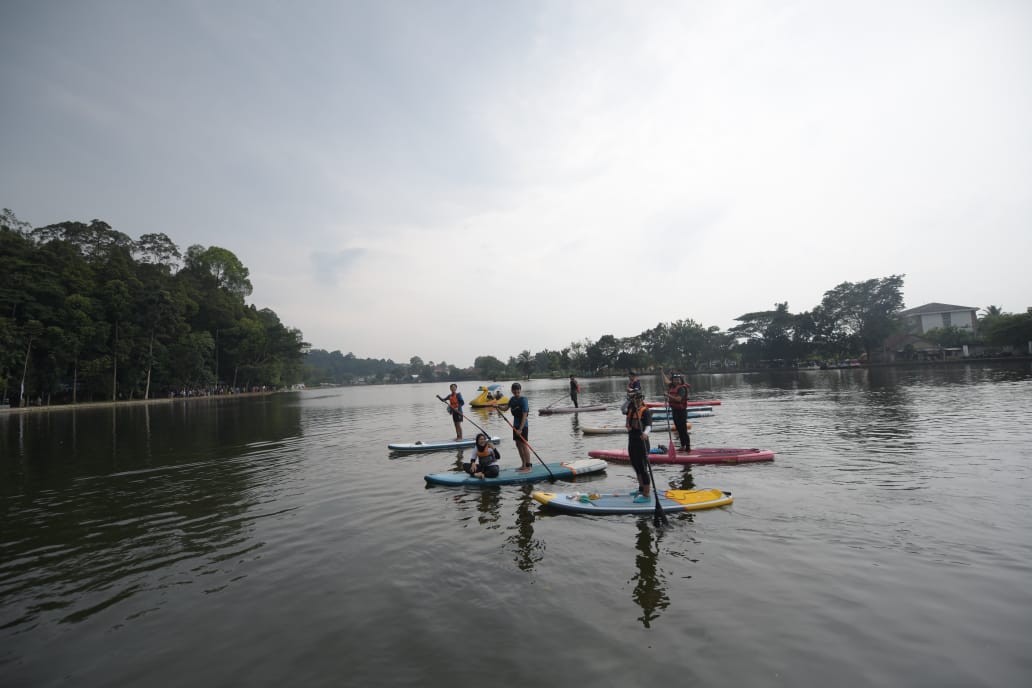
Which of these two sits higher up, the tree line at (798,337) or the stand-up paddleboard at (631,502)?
the tree line at (798,337)

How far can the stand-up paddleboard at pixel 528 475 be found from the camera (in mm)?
11633

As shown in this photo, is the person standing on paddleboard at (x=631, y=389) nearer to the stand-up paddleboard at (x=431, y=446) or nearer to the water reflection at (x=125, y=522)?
the stand-up paddleboard at (x=431, y=446)

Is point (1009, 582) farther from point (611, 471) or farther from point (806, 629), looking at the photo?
point (611, 471)

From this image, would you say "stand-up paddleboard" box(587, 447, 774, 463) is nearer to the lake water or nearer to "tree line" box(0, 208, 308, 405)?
the lake water

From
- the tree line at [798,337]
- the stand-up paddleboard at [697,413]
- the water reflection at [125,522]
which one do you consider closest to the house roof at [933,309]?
the tree line at [798,337]

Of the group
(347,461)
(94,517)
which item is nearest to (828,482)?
(347,461)

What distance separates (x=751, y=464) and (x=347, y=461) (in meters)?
12.8

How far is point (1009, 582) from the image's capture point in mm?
5703

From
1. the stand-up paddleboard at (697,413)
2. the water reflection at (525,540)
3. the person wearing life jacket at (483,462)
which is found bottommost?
the water reflection at (525,540)

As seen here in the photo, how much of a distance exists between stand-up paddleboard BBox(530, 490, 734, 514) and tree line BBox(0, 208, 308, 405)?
6209 centimetres

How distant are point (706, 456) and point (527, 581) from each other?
28.9ft

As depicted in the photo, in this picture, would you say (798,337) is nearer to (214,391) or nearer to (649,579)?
(649,579)

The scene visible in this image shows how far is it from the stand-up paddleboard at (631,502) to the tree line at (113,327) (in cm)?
6209

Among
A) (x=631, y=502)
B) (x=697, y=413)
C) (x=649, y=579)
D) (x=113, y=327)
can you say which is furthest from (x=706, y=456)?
(x=113, y=327)
